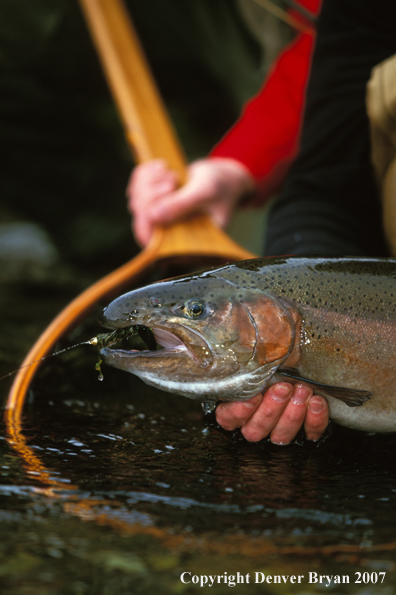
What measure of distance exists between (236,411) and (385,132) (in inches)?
36.7

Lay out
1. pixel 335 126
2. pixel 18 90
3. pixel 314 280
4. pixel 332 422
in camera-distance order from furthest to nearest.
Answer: pixel 18 90
pixel 335 126
pixel 332 422
pixel 314 280

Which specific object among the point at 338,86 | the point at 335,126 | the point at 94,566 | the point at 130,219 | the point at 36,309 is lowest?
the point at 94,566

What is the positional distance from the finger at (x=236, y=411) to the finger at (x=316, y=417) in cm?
10

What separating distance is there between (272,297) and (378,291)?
21 centimetres

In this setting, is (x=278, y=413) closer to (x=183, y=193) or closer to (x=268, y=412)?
(x=268, y=412)

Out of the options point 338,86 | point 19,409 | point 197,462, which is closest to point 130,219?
point 338,86

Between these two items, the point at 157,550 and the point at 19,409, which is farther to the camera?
the point at 19,409

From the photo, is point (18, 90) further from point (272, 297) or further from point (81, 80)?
point (272, 297)

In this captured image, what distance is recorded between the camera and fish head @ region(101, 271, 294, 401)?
91cm

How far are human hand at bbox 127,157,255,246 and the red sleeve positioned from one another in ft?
0.58

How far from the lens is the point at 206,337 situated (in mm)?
922

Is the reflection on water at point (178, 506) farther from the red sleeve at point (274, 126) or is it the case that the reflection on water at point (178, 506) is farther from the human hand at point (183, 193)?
the red sleeve at point (274, 126)

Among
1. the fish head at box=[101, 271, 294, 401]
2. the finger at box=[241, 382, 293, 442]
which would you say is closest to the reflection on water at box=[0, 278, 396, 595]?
the finger at box=[241, 382, 293, 442]

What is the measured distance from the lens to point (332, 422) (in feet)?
3.58
